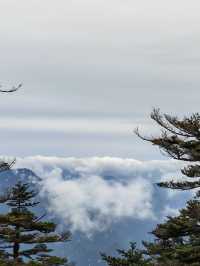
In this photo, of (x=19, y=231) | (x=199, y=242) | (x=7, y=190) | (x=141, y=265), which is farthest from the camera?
(x=141, y=265)

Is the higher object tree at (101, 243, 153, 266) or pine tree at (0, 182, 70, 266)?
pine tree at (0, 182, 70, 266)

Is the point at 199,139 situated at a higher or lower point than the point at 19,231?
higher

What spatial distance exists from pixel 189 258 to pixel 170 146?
19.0 ft

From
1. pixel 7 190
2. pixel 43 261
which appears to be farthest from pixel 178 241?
pixel 7 190

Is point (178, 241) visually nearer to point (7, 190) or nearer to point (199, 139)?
point (199, 139)

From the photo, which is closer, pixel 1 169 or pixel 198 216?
pixel 1 169

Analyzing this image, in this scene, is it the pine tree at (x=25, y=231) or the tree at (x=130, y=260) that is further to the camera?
the tree at (x=130, y=260)

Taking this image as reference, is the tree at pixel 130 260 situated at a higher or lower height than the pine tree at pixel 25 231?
lower

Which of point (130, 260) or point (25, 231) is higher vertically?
point (25, 231)

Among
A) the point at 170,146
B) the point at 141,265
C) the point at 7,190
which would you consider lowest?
the point at 141,265

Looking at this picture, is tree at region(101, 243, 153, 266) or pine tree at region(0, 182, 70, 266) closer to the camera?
pine tree at region(0, 182, 70, 266)

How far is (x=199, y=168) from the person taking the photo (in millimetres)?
26438

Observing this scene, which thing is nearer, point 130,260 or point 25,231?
point 25,231

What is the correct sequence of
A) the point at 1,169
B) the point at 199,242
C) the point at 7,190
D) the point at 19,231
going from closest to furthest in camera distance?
the point at 1,169, the point at 7,190, the point at 199,242, the point at 19,231
